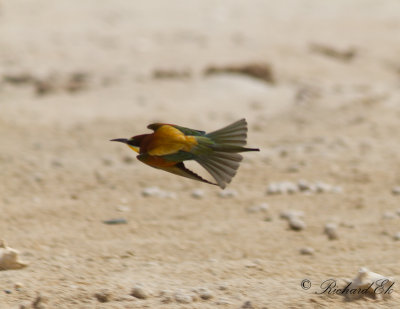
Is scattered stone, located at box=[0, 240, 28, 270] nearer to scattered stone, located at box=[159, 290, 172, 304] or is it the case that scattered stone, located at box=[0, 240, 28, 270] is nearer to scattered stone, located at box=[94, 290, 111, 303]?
scattered stone, located at box=[94, 290, 111, 303]

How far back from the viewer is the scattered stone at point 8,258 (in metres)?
2.81

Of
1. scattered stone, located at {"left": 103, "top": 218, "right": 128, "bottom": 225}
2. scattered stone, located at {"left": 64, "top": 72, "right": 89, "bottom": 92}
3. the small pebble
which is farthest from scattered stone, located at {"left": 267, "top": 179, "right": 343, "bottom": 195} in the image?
scattered stone, located at {"left": 64, "top": 72, "right": 89, "bottom": 92}

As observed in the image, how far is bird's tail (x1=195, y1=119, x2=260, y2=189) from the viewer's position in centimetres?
202

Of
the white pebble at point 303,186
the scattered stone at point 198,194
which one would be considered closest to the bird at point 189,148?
the scattered stone at point 198,194

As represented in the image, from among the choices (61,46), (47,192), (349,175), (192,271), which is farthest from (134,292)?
(61,46)

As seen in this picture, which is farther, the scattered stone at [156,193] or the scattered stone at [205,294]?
the scattered stone at [156,193]

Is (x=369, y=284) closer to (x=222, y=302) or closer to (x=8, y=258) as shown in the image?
(x=222, y=302)

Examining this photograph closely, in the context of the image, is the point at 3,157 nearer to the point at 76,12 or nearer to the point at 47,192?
the point at 47,192

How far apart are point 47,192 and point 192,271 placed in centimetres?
156

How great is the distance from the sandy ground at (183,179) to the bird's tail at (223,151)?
66 cm

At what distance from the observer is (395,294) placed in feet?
8.56

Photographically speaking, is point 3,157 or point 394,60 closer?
point 3,157

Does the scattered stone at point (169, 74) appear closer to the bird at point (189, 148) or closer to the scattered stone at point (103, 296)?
the scattered stone at point (103, 296)

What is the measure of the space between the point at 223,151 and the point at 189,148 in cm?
10
